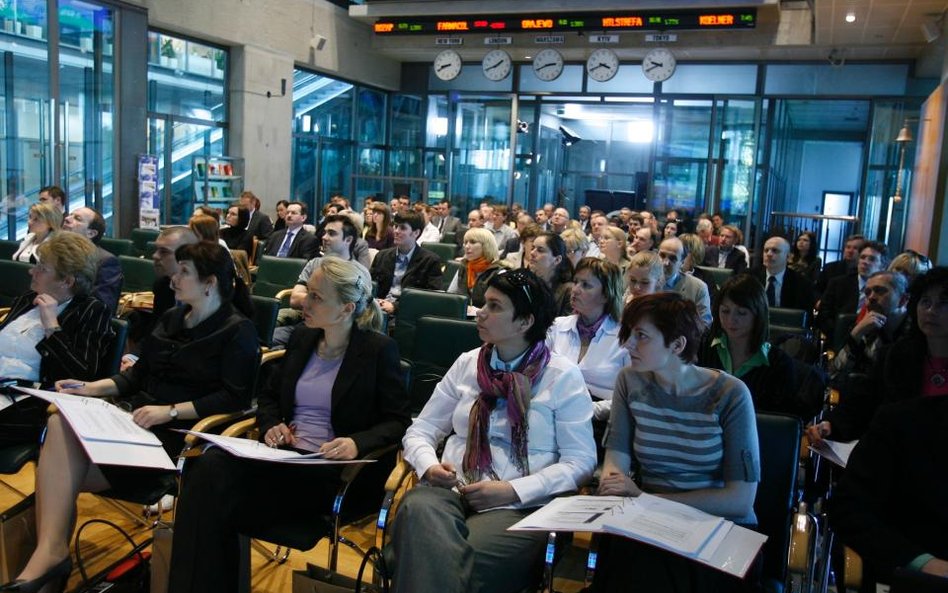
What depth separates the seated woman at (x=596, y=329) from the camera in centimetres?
370

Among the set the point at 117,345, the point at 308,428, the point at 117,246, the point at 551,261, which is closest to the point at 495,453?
the point at 308,428

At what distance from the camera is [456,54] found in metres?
14.3

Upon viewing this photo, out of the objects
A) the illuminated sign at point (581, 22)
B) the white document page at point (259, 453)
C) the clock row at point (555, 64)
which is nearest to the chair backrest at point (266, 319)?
the white document page at point (259, 453)

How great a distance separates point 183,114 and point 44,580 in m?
10.5

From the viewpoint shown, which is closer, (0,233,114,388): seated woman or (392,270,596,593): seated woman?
(392,270,596,593): seated woman

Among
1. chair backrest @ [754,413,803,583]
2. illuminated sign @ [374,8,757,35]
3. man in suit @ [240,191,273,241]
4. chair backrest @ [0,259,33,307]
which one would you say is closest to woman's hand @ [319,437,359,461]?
chair backrest @ [754,413,803,583]

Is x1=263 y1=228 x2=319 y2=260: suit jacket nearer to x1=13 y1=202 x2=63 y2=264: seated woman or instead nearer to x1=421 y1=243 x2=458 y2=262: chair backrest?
x1=421 y1=243 x2=458 y2=262: chair backrest

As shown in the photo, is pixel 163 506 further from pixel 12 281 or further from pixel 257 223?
pixel 257 223

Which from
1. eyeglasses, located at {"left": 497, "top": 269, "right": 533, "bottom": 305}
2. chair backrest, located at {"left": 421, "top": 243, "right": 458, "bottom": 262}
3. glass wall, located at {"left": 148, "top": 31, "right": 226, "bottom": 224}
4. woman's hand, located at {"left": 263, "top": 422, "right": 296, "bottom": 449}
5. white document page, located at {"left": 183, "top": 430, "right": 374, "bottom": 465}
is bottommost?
woman's hand, located at {"left": 263, "top": 422, "right": 296, "bottom": 449}

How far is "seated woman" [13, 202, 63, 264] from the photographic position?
6.11 metres

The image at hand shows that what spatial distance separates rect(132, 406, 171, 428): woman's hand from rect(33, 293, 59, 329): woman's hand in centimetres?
58

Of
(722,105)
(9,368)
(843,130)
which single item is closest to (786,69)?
(722,105)

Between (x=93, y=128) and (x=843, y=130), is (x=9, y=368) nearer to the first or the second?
(x=93, y=128)

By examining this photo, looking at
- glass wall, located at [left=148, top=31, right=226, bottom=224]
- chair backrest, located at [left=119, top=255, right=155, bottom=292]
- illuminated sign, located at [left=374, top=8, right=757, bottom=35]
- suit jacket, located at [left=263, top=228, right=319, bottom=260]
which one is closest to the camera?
chair backrest, located at [left=119, top=255, right=155, bottom=292]
